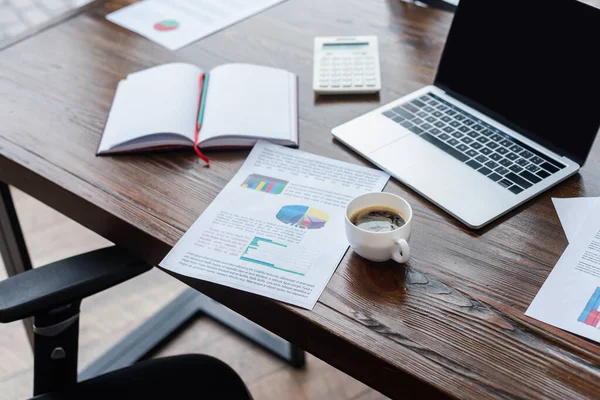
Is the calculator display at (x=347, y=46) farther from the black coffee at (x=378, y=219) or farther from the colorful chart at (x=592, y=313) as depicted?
the colorful chart at (x=592, y=313)

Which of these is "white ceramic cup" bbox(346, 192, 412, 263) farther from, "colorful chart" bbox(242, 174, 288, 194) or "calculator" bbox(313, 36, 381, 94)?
"calculator" bbox(313, 36, 381, 94)

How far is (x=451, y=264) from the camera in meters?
0.86

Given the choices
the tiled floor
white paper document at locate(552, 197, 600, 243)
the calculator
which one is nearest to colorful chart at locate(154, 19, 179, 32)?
the calculator

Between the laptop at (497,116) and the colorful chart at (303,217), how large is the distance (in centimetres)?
14

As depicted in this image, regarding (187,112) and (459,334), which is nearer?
(459,334)

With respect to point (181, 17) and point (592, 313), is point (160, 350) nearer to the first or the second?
point (181, 17)

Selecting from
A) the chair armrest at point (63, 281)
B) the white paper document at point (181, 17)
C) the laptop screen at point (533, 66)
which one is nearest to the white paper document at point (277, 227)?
the chair armrest at point (63, 281)

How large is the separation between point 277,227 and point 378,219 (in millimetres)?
144

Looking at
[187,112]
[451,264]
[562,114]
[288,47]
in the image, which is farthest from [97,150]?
[562,114]

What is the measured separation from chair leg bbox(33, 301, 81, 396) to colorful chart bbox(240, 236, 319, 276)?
275 millimetres

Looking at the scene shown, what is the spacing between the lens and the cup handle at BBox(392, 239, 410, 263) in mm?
831

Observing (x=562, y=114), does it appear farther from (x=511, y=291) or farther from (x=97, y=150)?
(x=97, y=150)

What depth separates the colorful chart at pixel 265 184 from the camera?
99cm

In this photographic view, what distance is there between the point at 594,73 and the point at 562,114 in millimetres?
75
